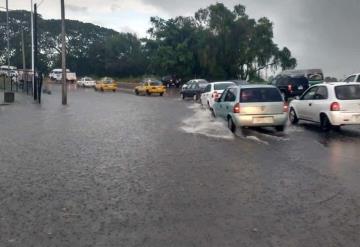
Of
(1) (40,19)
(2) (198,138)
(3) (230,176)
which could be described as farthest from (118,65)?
(3) (230,176)

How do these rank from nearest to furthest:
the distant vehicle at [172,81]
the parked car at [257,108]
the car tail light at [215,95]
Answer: the parked car at [257,108]
the car tail light at [215,95]
the distant vehicle at [172,81]

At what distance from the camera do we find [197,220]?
6.52 metres

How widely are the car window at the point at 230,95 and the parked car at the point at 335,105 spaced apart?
267 cm

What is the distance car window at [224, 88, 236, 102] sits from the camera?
17.4 m

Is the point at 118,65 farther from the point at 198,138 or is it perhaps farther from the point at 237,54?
the point at 198,138

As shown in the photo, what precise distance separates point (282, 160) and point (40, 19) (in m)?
123

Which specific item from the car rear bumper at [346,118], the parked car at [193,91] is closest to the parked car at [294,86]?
the parked car at [193,91]

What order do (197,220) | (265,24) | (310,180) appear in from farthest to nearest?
(265,24) → (310,180) → (197,220)

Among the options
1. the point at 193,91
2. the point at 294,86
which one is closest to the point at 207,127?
the point at 294,86

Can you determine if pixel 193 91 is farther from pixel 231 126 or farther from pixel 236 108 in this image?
pixel 236 108

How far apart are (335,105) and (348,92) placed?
646 millimetres

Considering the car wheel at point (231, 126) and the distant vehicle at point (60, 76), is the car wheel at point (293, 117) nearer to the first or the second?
the car wheel at point (231, 126)

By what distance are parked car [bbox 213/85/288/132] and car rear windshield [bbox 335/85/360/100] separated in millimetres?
1701

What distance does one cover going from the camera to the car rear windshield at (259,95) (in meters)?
16.7
